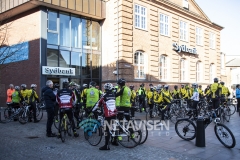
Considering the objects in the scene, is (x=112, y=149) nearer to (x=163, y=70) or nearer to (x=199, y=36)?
(x=163, y=70)

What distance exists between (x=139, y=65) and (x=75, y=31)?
6.41m

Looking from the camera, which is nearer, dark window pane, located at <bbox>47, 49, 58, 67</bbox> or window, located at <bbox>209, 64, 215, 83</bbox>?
dark window pane, located at <bbox>47, 49, 58, 67</bbox>

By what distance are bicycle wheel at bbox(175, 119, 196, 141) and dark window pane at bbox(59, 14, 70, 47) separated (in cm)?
1293

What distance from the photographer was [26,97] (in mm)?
11781

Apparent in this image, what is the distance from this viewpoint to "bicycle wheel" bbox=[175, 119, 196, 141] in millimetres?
7461

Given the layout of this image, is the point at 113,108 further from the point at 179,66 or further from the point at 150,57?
the point at 179,66

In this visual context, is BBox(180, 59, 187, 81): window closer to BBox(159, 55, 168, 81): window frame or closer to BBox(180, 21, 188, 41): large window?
BBox(180, 21, 188, 41): large window

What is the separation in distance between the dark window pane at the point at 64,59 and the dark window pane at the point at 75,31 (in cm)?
112

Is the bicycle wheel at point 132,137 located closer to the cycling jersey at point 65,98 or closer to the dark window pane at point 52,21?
the cycling jersey at point 65,98

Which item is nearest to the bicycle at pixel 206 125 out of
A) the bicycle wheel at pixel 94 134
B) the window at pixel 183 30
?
the bicycle wheel at pixel 94 134

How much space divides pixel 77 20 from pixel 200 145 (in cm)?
Answer: 1539

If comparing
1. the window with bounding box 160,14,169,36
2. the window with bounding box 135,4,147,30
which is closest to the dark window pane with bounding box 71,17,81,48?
the window with bounding box 135,4,147,30

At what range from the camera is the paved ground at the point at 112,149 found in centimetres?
591

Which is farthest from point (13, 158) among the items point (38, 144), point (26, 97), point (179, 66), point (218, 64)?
point (218, 64)
